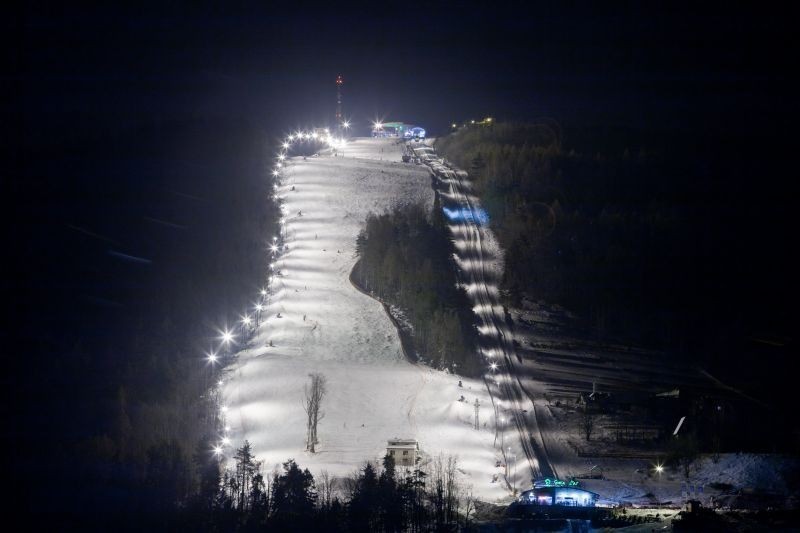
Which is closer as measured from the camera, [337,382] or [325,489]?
[325,489]

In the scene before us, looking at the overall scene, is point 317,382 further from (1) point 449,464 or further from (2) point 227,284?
(2) point 227,284

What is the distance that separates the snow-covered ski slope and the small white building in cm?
82

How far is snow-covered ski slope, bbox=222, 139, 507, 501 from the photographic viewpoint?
37.8m

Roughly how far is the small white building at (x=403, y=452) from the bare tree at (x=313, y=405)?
3.45 metres

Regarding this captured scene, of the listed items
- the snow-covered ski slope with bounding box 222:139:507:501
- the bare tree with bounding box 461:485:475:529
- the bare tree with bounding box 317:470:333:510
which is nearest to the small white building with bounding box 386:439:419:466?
A: the snow-covered ski slope with bounding box 222:139:507:501

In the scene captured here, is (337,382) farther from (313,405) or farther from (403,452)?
(403,452)

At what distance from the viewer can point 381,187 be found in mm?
75812

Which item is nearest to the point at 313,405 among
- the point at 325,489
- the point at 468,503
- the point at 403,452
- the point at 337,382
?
the point at 337,382

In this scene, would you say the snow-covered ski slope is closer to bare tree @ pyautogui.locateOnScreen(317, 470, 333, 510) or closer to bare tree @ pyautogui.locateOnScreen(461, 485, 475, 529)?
bare tree @ pyautogui.locateOnScreen(461, 485, 475, 529)

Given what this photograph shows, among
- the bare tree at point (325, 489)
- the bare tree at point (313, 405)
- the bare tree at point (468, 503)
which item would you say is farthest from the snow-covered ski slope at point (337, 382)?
the bare tree at point (325, 489)

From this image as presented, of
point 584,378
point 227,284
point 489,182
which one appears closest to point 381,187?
point 489,182

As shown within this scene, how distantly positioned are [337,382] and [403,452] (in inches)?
343

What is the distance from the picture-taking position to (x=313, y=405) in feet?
131

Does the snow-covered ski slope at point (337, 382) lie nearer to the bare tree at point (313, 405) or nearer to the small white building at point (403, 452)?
the bare tree at point (313, 405)
